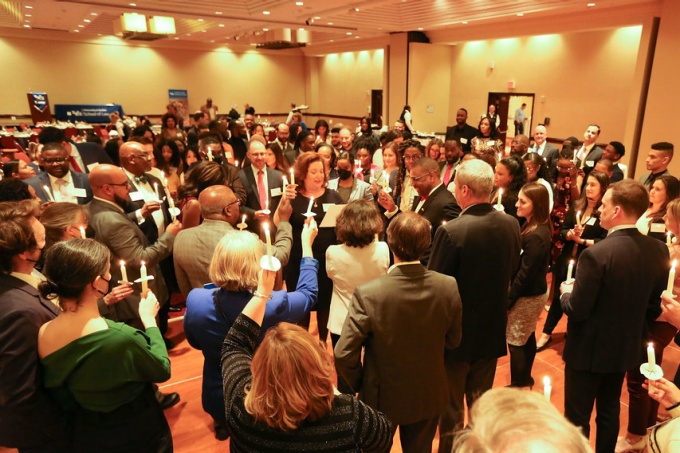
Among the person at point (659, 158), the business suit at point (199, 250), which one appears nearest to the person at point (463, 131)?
the person at point (659, 158)

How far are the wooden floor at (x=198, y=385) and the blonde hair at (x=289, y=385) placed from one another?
5.92 feet

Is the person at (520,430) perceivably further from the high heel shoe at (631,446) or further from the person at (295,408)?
the high heel shoe at (631,446)

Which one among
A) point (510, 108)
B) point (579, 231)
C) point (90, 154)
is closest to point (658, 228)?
point (579, 231)

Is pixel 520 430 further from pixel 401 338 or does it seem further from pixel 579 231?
pixel 579 231

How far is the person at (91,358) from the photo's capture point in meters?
1.54

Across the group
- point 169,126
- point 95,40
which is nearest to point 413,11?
point 169,126

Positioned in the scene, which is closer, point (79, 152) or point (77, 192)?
point (77, 192)

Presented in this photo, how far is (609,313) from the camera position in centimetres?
211

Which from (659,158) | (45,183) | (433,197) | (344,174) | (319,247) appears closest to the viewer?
(433,197)

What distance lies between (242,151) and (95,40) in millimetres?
12102

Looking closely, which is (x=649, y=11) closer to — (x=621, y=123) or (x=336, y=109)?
(x=621, y=123)

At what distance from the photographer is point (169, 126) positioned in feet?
25.2

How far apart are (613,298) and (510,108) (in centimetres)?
1073

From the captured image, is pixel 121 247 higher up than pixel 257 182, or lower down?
lower down
